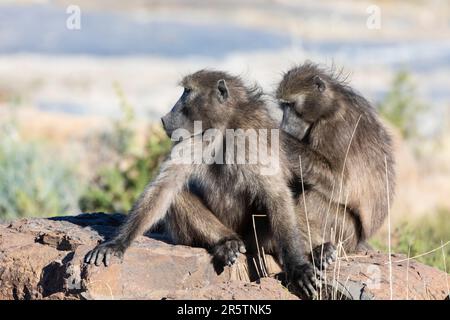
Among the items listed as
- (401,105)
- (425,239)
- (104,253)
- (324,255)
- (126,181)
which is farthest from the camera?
(401,105)

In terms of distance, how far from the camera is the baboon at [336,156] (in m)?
5.96

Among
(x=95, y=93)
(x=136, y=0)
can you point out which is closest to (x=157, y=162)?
(x=95, y=93)

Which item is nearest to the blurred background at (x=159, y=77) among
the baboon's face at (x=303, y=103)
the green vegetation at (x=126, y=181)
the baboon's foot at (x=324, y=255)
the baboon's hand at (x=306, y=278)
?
the green vegetation at (x=126, y=181)

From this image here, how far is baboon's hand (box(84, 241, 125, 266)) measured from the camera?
5246 millimetres

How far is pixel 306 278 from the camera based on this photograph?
5.28 metres

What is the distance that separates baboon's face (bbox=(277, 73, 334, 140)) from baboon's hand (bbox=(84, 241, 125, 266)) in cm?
162

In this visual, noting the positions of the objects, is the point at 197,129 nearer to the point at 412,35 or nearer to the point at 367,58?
the point at 367,58

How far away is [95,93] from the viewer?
22.5 metres

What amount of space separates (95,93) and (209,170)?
1708 cm

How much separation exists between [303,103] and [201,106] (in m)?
0.83

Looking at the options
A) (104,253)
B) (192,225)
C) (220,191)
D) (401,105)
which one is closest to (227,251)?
(192,225)

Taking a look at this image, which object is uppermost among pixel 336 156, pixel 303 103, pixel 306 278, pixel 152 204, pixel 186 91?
pixel 186 91

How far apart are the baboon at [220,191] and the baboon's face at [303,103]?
1.12 ft

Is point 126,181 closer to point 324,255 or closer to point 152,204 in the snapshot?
point 152,204
